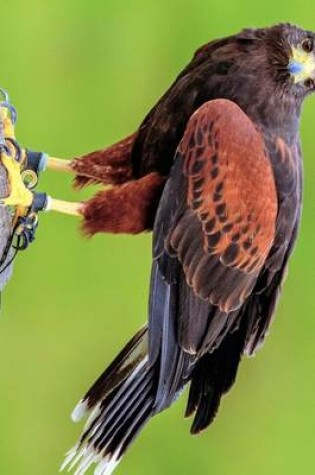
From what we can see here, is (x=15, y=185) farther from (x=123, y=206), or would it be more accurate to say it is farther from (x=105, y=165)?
(x=105, y=165)

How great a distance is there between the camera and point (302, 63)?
1826 millimetres

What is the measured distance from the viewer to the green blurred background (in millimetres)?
2717

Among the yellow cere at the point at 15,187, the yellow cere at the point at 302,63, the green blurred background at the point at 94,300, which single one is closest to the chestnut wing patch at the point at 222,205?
the yellow cere at the point at 302,63

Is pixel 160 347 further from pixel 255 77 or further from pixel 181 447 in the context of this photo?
pixel 181 447

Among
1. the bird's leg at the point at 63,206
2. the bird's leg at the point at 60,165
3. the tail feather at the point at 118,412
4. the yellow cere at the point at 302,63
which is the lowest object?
the tail feather at the point at 118,412

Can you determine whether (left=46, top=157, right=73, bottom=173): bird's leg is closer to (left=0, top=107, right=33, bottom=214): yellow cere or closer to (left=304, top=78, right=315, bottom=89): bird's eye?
(left=0, top=107, right=33, bottom=214): yellow cere

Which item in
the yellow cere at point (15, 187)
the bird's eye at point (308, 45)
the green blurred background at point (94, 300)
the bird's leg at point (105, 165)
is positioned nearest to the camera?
the yellow cere at point (15, 187)

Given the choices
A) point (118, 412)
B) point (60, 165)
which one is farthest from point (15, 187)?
point (118, 412)

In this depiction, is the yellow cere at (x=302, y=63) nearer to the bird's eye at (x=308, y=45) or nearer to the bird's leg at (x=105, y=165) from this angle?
the bird's eye at (x=308, y=45)

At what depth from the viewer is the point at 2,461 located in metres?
2.72

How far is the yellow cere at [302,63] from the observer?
1.82 meters

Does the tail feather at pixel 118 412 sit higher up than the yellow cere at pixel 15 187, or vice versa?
the yellow cere at pixel 15 187

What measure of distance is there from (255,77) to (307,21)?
120cm

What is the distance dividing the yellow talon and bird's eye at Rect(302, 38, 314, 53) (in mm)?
549
